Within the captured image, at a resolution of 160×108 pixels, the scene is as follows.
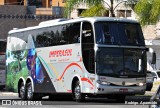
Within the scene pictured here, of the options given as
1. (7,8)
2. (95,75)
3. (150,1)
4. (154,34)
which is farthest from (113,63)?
(7,8)

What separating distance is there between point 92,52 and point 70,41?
74.6 inches

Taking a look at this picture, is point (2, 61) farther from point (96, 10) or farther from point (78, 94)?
point (78, 94)

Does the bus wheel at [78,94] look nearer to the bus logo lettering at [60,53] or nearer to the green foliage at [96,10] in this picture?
the bus logo lettering at [60,53]

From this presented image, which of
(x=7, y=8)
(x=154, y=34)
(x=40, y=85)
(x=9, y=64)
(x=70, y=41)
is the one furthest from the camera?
(x=7, y=8)

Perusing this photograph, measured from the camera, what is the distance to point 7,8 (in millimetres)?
57625

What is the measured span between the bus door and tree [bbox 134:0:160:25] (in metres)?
7.71

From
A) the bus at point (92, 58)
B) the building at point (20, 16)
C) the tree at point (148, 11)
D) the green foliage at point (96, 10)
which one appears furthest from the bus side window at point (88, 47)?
the building at point (20, 16)

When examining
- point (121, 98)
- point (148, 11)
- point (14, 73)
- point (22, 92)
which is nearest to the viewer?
point (121, 98)

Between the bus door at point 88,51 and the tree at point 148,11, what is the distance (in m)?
7.71

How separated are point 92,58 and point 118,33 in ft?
5.51

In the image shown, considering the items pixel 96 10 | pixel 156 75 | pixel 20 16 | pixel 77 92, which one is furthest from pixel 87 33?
pixel 20 16

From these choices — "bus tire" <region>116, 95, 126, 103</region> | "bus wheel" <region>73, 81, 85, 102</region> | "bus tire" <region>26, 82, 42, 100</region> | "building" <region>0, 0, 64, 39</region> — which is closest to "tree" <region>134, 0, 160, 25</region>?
"bus tire" <region>116, 95, 126, 103</region>

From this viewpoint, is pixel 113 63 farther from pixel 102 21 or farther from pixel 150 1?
pixel 150 1

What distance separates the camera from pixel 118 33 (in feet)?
78.4
